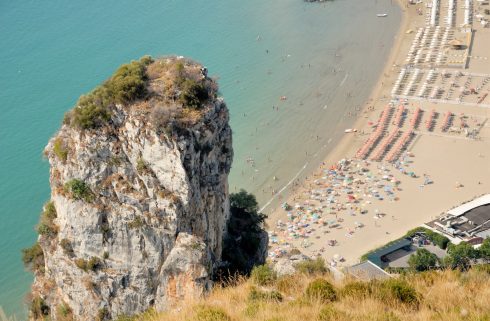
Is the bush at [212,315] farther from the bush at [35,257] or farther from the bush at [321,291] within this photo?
the bush at [35,257]

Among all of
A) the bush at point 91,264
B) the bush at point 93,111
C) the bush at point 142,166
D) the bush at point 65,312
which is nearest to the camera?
the bush at point 142,166

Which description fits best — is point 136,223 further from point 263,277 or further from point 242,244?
point 242,244

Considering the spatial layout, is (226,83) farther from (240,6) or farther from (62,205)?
(62,205)

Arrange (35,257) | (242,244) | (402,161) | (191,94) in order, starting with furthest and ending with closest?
(402,161)
(35,257)
(242,244)
(191,94)

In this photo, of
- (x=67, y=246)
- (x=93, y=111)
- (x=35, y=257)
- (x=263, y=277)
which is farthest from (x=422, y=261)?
(x=93, y=111)

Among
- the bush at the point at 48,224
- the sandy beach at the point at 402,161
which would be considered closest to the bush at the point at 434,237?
the sandy beach at the point at 402,161
